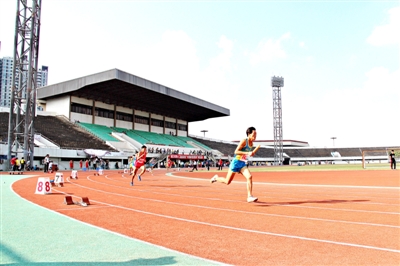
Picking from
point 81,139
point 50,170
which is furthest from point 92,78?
point 50,170

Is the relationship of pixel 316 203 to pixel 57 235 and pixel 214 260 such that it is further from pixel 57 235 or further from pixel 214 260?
pixel 57 235

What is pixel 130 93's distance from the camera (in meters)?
56.3

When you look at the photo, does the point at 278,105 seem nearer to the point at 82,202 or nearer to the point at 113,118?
the point at 113,118

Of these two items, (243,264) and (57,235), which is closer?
(243,264)

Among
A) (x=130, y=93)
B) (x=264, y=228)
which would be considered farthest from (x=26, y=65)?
(x=264, y=228)

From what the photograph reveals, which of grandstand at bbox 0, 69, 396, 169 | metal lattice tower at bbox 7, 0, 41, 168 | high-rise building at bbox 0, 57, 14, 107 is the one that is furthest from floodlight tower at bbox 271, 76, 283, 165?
high-rise building at bbox 0, 57, 14, 107

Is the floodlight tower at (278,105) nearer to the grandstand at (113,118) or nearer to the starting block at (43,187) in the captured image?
the grandstand at (113,118)

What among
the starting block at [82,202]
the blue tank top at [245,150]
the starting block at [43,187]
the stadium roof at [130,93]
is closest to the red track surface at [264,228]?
the starting block at [82,202]

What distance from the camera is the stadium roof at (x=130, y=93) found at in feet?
162

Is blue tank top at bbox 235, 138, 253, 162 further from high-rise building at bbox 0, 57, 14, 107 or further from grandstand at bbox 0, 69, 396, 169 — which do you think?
high-rise building at bbox 0, 57, 14, 107

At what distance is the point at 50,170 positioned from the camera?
30938mm

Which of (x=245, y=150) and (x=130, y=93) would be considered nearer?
(x=245, y=150)

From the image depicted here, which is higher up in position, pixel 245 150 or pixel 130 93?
pixel 130 93

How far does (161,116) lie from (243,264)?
235ft
